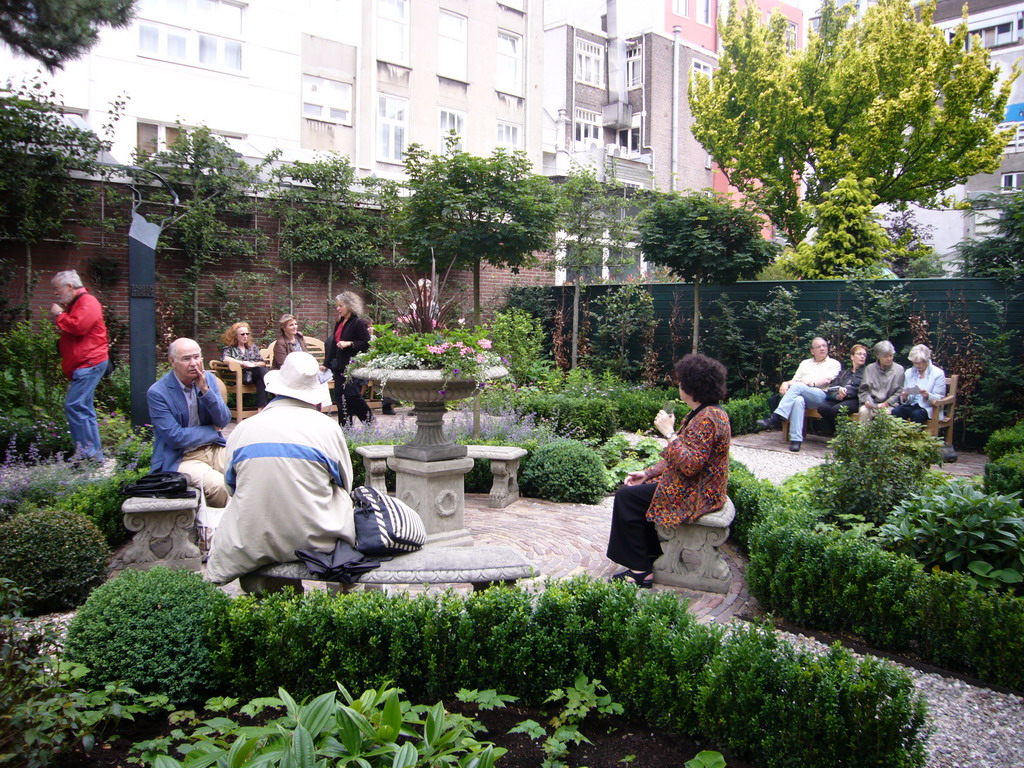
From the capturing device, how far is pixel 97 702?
2.91 meters

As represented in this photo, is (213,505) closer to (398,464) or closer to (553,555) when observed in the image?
(398,464)

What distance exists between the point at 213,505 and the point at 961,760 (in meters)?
4.77

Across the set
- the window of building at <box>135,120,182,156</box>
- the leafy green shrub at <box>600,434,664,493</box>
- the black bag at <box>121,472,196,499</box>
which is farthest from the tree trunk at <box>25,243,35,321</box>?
the leafy green shrub at <box>600,434,664,493</box>

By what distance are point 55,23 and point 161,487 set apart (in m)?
3.44

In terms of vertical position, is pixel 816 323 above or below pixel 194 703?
above

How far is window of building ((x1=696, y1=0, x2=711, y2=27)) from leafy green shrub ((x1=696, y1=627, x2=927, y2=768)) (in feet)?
145

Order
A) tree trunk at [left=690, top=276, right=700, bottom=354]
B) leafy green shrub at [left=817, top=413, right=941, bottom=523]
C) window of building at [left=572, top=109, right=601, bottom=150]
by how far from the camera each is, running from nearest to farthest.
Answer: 1. leafy green shrub at [left=817, top=413, right=941, bottom=523]
2. tree trunk at [left=690, top=276, right=700, bottom=354]
3. window of building at [left=572, top=109, right=601, bottom=150]

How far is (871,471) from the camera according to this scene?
17.1ft

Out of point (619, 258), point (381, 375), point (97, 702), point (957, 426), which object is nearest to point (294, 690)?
point (97, 702)

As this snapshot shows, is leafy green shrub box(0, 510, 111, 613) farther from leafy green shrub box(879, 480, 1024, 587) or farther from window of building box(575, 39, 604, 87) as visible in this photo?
window of building box(575, 39, 604, 87)

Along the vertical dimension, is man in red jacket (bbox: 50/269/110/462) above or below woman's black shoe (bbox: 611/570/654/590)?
above

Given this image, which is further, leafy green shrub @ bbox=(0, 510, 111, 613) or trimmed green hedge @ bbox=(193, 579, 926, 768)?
leafy green shrub @ bbox=(0, 510, 111, 613)

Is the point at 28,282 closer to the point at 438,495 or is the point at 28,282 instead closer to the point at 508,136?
the point at 438,495

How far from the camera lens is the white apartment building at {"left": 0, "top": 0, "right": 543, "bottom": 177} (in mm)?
16188
